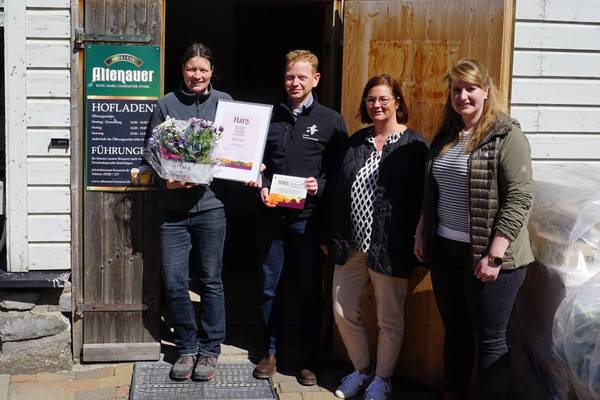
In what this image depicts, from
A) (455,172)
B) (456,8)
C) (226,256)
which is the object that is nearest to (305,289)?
(455,172)

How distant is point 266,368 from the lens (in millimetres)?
4262

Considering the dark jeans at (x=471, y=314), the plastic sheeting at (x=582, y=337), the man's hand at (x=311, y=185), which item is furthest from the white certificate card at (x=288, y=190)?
the plastic sheeting at (x=582, y=337)

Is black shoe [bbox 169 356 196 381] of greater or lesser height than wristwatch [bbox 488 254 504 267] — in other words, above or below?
below

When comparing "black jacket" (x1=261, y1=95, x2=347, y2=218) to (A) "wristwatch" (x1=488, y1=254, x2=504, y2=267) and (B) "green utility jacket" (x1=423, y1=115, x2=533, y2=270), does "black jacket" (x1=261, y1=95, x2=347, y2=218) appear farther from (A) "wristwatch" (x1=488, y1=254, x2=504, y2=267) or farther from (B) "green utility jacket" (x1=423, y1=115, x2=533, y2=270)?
(A) "wristwatch" (x1=488, y1=254, x2=504, y2=267)

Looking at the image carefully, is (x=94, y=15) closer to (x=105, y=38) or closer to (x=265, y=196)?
(x=105, y=38)

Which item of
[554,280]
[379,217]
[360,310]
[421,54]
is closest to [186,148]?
[379,217]

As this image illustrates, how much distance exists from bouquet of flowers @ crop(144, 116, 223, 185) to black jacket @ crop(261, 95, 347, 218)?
36 cm

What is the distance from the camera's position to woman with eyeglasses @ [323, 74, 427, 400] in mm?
3713

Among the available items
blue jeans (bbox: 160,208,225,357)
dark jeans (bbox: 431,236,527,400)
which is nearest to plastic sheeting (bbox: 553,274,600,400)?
dark jeans (bbox: 431,236,527,400)

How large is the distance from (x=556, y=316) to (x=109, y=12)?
2.88m

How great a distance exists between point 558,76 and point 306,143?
5.36 ft

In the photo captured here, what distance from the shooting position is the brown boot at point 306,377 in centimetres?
420

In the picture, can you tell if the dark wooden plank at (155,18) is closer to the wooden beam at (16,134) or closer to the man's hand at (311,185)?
the wooden beam at (16,134)

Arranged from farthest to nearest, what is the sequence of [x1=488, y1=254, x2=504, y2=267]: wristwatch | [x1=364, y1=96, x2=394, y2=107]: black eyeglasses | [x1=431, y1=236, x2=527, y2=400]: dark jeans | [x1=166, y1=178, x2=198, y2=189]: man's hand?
[x1=166, y1=178, x2=198, y2=189]: man's hand < [x1=364, y1=96, x2=394, y2=107]: black eyeglasses < [x1=431, y1=236, x2=527, y2=400]: dark jeans < [x1=488, y1=254, x2=504, y2=267]: wristwatch
